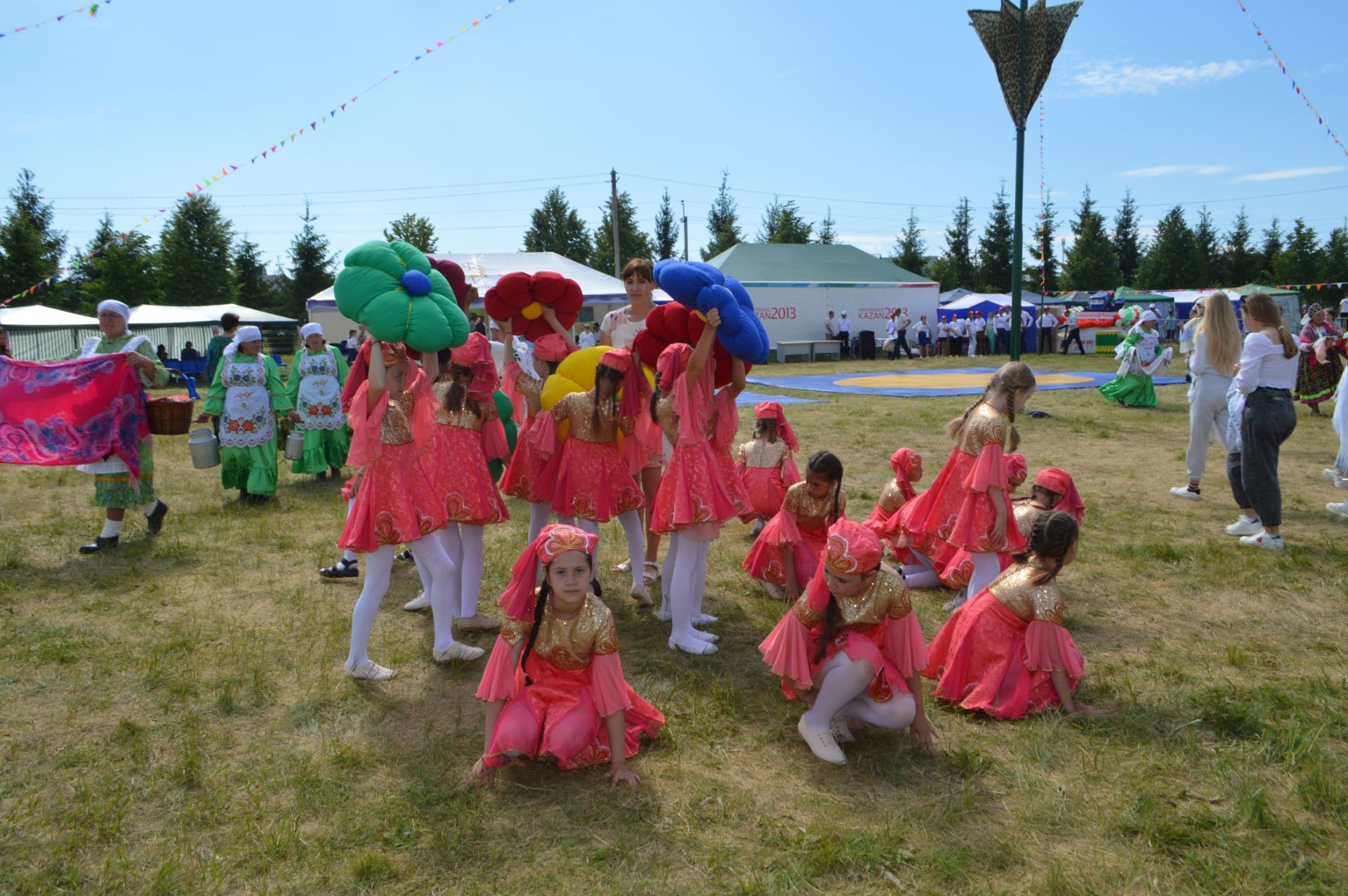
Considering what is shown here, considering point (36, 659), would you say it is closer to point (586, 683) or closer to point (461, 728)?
point (461, 728)

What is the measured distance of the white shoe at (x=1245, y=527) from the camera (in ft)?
22.5

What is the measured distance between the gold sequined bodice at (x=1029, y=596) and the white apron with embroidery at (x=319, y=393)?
7.64 m

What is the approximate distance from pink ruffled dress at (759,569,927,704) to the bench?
1029 inches

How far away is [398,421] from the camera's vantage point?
14.2 ft

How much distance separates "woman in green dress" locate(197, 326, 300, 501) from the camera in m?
8.41

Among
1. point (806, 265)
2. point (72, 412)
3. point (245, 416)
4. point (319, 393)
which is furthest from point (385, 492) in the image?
point (806, 265)

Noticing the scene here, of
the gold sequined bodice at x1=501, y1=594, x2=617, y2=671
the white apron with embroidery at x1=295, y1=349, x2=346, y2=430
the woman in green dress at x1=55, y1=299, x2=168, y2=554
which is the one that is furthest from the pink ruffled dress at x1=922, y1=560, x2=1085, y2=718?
the white apron with embroidery at x1=295, y1=349, x2=346, y2=430

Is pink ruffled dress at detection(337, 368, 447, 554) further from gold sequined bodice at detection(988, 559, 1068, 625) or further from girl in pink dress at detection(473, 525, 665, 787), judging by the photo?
gold sequined bodice at detection(988, 559, 1068, 625)

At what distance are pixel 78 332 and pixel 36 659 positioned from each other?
28712 millimetres

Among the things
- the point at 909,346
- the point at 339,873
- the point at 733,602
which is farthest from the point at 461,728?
the point at 909,346

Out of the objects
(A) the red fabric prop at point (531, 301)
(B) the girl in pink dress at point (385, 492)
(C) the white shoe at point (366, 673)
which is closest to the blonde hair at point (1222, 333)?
(A) the red fabric prop at point (531, 301)

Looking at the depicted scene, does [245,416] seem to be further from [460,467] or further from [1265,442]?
[1265,442]

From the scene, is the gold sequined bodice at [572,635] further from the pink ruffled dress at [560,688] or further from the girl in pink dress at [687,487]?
the girl in pink dress at [687,487]

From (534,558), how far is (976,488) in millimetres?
2512
